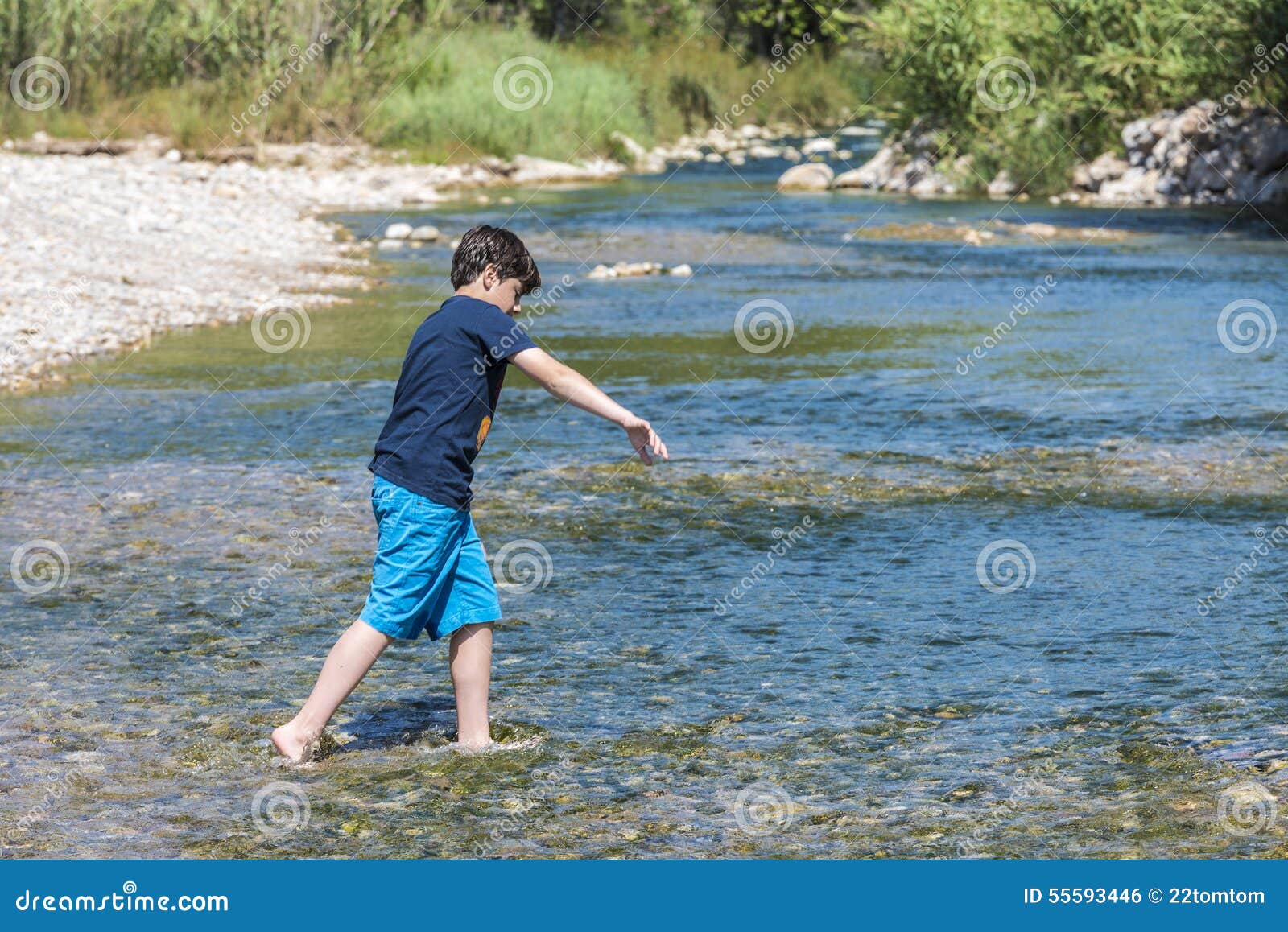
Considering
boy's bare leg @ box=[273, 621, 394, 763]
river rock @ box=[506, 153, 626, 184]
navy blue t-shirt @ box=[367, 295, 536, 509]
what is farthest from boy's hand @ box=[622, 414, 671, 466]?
river rock @ box=[506, 153, 626, 184]

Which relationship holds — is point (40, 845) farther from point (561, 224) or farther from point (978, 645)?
point (561, 224)

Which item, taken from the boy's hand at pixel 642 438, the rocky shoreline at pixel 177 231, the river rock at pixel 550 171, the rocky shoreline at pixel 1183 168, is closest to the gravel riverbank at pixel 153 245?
the rocky shoreline at pixel 177 231

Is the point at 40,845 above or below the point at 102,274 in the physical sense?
below

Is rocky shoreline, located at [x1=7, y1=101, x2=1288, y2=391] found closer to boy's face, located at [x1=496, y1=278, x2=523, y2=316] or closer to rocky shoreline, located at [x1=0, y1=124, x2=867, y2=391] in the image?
rocky shoreline, located at [x1=0, y1=124, x2=867, y2=391]

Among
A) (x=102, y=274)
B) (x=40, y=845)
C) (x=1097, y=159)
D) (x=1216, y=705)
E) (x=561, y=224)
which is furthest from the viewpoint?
(x=1097, y=159)

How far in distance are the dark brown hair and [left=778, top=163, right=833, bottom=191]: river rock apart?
26.4 metres

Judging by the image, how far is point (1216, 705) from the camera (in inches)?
220

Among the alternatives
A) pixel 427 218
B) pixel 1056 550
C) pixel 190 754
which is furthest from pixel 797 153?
pixel 190 754

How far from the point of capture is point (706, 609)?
694cm

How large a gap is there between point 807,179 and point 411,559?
2729 centimetres

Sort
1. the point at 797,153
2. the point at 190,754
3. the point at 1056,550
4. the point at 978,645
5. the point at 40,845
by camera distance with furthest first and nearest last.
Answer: the point at 797,153
the point at 1056,550
the point at 978,645
the point at 190,754
the point at 40,845

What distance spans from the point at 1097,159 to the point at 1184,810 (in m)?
26.0

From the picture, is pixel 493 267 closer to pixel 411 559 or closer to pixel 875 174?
pixel 411 559

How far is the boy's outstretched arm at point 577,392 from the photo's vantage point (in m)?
4.89
